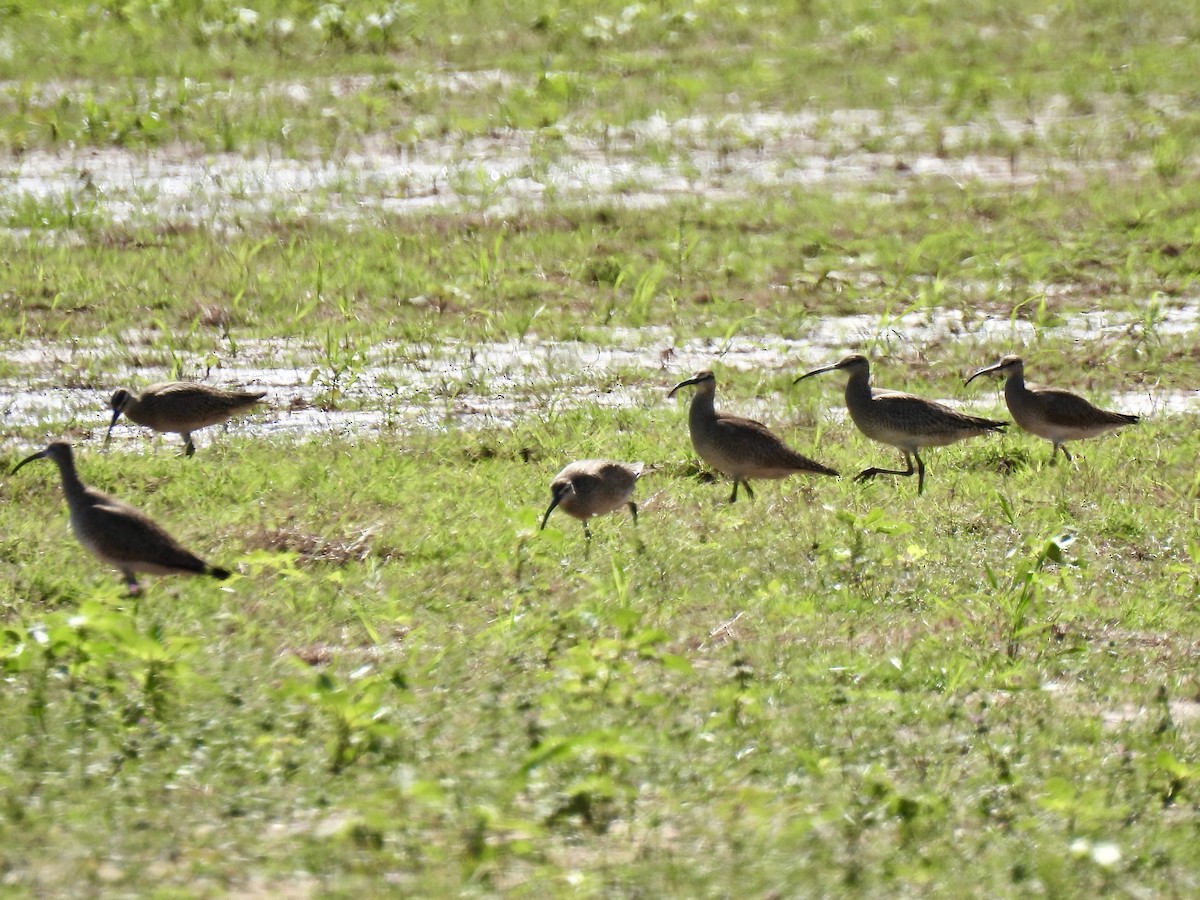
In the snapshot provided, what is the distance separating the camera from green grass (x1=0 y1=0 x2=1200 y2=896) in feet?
18.5

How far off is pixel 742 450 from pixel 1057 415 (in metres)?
1.85

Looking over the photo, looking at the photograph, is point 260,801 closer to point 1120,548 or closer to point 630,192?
point 1120,548

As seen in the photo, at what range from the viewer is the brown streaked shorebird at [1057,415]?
10195 millimetres

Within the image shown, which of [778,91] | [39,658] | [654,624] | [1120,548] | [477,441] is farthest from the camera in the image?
[778,91]

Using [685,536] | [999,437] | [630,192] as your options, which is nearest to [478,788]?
[685,536]

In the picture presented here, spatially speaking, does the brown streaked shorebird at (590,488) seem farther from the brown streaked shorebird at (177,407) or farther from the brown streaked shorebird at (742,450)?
the brown streaked shorebird at (177,407)

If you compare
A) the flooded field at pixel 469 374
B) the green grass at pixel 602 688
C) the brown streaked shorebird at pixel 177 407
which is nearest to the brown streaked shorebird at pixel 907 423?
the green grass at pixel 602 688

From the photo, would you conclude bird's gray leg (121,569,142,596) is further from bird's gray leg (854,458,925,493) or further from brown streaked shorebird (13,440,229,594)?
bird's gray leg (854,458,925,493)

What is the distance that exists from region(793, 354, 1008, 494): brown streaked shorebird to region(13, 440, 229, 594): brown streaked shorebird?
3766 mm

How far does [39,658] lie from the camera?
259 inches

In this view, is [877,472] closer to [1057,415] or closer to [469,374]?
[1057,415]

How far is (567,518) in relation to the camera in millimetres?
9312

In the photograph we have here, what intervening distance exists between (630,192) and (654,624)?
8853 mm

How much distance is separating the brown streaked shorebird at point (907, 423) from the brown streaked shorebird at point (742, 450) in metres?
0.47
